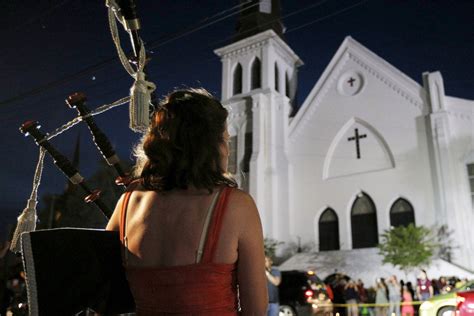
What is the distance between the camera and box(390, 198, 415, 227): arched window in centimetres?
2419

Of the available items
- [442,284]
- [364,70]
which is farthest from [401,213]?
[364,70]

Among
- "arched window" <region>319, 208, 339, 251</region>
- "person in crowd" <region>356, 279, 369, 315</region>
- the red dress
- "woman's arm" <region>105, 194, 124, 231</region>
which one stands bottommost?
"person in crowd" <region>356, 279, 369, 315</region>

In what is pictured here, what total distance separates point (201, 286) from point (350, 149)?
89.2 ft

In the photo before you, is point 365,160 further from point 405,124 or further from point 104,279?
point 104,279

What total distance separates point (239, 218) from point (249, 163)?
27822 millimetres

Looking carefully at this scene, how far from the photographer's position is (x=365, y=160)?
88.1 feet

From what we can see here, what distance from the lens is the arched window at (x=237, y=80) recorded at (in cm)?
3306

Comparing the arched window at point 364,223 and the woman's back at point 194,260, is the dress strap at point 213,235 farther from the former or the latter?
the arched window at point 364,223

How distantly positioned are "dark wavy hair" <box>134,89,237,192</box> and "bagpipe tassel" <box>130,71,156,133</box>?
3.47 feet

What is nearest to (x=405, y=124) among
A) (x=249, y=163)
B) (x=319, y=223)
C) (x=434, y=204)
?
(x=434, y=204)

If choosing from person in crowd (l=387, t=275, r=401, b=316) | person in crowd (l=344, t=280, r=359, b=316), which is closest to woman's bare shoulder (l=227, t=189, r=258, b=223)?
person in crowd (l=344, t=280, r=359, b=316)

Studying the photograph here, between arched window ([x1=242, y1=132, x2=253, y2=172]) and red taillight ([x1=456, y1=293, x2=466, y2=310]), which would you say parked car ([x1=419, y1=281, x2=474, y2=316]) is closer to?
red taillight ([x1=456, y1=293, x2=466, y2=310])

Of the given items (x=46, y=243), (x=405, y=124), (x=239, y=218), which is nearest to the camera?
(x=239, y=218)

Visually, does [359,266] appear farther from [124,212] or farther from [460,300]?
[124,212]
